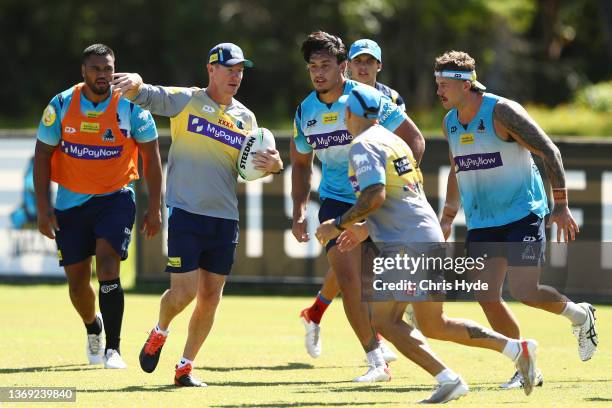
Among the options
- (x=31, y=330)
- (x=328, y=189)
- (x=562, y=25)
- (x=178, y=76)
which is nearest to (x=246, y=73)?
(x=178, y=76)

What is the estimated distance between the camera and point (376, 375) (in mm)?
9789

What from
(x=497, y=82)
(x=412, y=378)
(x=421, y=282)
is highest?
(x=497, y=82)

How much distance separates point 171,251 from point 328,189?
1.40 metres

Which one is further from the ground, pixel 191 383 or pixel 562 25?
pixel 562 25

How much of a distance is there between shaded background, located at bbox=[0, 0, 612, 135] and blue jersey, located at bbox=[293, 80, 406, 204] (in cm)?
2585

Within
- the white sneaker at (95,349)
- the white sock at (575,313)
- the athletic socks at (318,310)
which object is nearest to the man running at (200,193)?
the white sneaker at (95,349)

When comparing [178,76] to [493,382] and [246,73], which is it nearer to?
[246,73]

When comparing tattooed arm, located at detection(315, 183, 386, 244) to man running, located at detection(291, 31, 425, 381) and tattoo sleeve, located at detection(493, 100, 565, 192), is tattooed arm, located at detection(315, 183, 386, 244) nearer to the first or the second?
tattoo sleeve, located at detection(493, 100, 565, 192)

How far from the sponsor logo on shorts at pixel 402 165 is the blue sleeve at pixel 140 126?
2975mm

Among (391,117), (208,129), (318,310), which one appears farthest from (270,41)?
(208,129)

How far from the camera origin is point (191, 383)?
31.0 feet

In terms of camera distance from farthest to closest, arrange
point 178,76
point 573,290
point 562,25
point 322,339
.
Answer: point 562,25 → point 178,76 → point 573,290 → point 322,339

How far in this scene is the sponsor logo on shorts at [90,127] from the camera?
10.6 metres

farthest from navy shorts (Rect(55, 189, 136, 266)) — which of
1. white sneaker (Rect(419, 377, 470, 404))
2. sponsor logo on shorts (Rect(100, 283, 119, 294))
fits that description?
white sneaker (Rect(419, 377, 470, 404))
